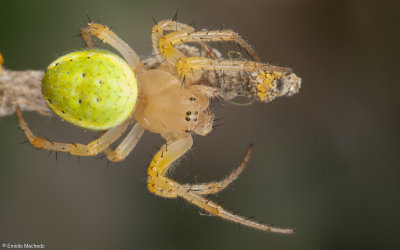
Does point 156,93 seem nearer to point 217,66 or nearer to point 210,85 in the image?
point 210,85

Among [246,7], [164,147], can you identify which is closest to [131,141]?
[164,147]

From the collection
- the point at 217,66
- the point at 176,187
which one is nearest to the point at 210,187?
the point at 176,187

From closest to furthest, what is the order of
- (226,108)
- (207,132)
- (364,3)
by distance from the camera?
(207,132) < (364,3) < (226,108)

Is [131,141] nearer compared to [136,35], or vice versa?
[131,141]

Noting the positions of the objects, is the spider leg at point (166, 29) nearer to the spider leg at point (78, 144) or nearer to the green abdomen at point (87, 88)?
the green abdomen at point (87, 88)

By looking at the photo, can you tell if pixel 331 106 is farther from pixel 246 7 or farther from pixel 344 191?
pixel 246 7

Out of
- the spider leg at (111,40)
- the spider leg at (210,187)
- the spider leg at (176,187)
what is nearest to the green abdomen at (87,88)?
the spider leg at (111,40)
